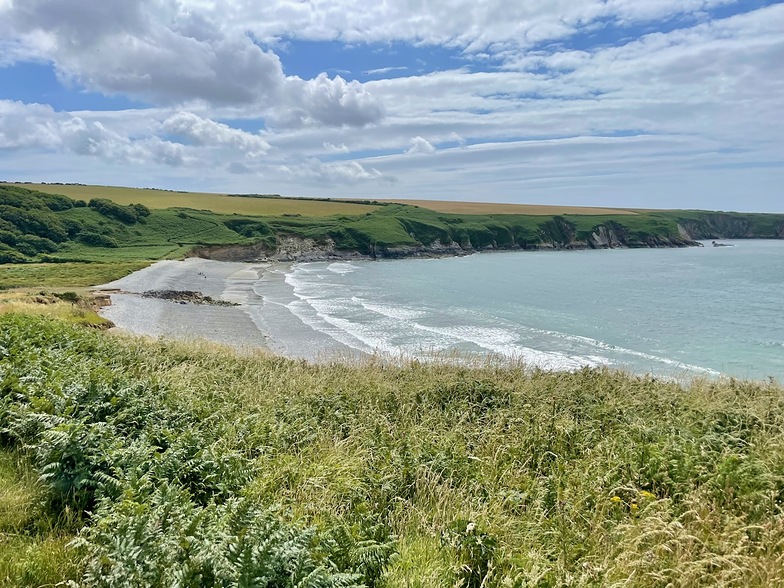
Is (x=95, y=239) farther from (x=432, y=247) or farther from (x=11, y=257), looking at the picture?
(x=432, y=247)

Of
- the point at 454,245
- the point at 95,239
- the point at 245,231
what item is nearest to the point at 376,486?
the point at 95,239

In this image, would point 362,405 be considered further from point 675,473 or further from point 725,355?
point 725,355

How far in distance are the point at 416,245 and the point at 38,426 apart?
4940 inches

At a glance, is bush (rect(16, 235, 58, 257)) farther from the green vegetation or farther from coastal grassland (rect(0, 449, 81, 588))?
coastal grassland (rect(0, 449, 81, 588))

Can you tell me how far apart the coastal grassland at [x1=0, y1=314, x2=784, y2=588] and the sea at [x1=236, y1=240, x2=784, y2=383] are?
30.7ft

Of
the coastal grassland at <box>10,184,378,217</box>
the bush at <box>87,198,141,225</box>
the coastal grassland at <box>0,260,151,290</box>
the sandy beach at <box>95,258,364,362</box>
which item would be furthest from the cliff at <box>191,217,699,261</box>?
the sandy beach at <box>95,258,364,362</box>

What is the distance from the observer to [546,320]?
→ 39.2 meters

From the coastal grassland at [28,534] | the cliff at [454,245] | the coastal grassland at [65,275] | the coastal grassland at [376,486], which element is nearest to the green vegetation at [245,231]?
the coastal grassland at [65,275]

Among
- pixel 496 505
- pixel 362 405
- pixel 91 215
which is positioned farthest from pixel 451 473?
pixel 91 215

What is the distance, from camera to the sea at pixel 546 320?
2677cm

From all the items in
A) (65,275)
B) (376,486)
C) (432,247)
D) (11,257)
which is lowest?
(65,275)

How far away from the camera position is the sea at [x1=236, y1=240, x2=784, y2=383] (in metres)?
26.8

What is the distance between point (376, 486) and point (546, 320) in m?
34.8

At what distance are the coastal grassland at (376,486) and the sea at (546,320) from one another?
935 cm
